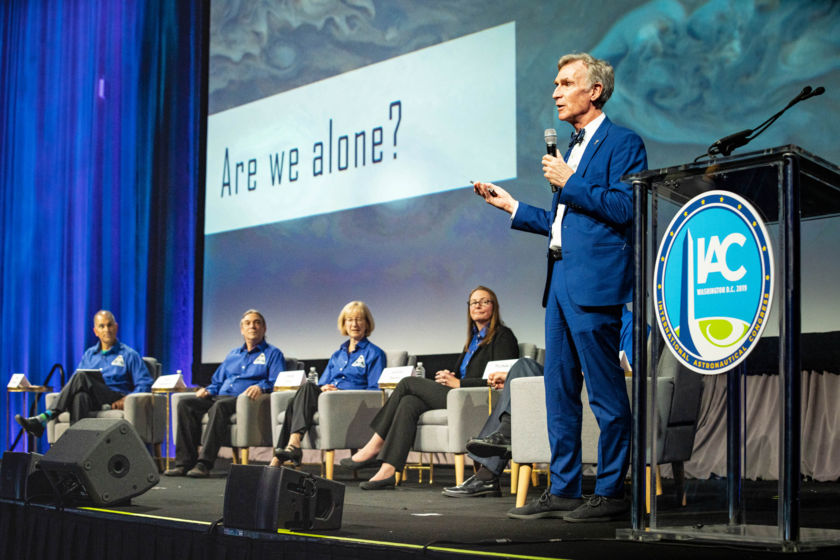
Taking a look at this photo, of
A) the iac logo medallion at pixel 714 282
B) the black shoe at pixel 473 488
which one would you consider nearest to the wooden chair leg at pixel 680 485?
the iac logo medallion at pixel 714 282

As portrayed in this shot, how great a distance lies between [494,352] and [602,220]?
6.66 ft

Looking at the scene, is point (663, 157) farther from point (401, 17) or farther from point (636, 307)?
point (636, 307)

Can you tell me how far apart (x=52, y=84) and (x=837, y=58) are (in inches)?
275

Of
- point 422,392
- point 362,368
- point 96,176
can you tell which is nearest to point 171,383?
point 362,368

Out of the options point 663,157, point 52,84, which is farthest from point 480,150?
point 52,84

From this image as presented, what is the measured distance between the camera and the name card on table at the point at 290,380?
501cm

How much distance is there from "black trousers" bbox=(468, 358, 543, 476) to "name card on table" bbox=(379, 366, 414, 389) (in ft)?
2.95

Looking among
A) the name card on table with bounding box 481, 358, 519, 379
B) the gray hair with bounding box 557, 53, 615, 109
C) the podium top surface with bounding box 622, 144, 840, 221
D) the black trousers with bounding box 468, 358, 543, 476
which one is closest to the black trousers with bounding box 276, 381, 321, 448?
the name card on table with bounding box 481, 358, 519, 379

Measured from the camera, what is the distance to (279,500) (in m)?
2.23

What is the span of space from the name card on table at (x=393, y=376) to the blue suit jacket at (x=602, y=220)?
7.27 ft

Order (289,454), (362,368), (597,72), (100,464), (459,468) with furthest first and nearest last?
(362,368) → (289,454) → (459,468) → (100,464) → (597,72)

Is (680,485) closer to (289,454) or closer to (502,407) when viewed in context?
(502,407)

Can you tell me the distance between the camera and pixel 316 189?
20.8 feet

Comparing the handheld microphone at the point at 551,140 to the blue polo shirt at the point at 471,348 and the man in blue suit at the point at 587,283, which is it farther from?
the blue polo shirt at the point at 471,348
